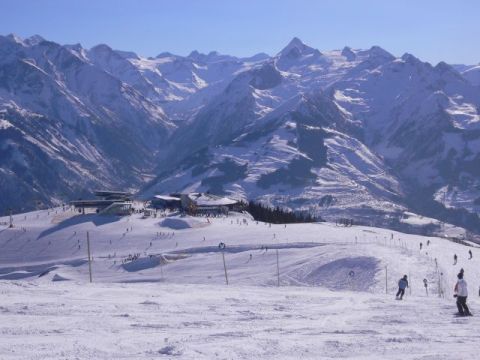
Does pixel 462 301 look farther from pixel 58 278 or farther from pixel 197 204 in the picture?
pixel 197 204

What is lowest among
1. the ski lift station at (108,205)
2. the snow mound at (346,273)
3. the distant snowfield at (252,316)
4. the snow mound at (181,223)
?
the snow mound at (346,273)

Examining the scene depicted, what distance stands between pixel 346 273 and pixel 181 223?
156ft

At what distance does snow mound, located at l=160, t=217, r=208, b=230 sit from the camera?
110375 mm

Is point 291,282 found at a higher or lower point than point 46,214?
lower

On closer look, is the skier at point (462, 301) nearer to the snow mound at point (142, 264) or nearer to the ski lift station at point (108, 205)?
the snow mound at point (142, 264)

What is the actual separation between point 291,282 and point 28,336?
42995mm

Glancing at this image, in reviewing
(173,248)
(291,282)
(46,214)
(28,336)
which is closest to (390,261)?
(291,282)

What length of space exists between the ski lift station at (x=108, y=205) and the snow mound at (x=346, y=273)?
57.9 meters

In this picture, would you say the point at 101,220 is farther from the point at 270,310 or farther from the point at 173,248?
the point at 270,310

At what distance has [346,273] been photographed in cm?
6794

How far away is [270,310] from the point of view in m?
28.2

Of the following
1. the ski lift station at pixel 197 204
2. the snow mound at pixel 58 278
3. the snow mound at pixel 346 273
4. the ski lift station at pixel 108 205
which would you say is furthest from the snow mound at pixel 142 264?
the ski lift station at pixel 197 204

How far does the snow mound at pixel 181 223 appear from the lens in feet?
362

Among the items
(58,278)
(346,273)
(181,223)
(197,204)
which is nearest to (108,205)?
A: (197,204)
